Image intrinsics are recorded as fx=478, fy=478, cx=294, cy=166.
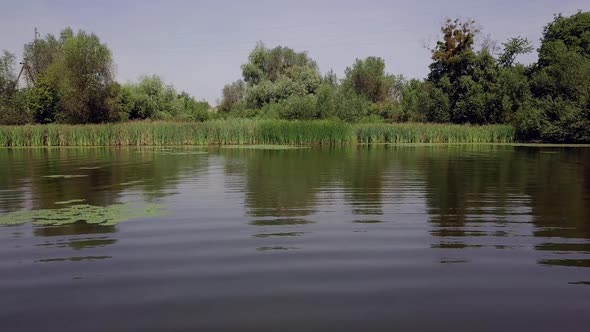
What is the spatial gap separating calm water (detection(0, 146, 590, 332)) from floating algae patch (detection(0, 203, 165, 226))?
352mm

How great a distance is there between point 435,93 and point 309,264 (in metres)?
47.1

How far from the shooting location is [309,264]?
212 inches

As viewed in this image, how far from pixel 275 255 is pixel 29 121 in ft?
163

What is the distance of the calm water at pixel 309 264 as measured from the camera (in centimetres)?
395

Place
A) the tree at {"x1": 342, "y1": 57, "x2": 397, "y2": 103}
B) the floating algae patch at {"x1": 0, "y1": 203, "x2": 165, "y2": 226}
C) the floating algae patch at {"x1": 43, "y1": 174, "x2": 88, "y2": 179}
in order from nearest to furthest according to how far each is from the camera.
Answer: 1. the floating algae patch at {"x1": 0, "y1": 203, "x2": 165, "y2": 226}
2. the floating algae patch at {"x1": 43, "y1": 174, "x2": 88, "y2": 179}
3. the tree at {"x1": 342, "y1": 57, "x2": 397, "y2": 103}

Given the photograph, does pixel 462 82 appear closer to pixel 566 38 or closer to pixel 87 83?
pixel 566 38

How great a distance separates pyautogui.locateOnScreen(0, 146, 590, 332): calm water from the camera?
395cm

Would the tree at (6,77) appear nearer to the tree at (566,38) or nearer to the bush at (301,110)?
the bush at (301,110)

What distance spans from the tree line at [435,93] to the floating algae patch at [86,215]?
36623 mm

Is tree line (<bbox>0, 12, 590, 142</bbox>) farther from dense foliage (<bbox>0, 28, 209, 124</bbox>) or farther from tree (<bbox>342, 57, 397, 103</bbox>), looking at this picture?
tree (<bbox>342, 57, 397, 103</bbox>)

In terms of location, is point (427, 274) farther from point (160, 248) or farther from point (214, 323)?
point (160, 248)

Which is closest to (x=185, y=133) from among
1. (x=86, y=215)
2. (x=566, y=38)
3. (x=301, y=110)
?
(x=301, y=110)

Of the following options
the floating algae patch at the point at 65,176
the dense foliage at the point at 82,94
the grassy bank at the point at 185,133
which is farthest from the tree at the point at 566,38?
the floating algae patch at the point at 65,176

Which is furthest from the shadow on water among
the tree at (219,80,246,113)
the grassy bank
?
the tree at (219,80,246,113)
